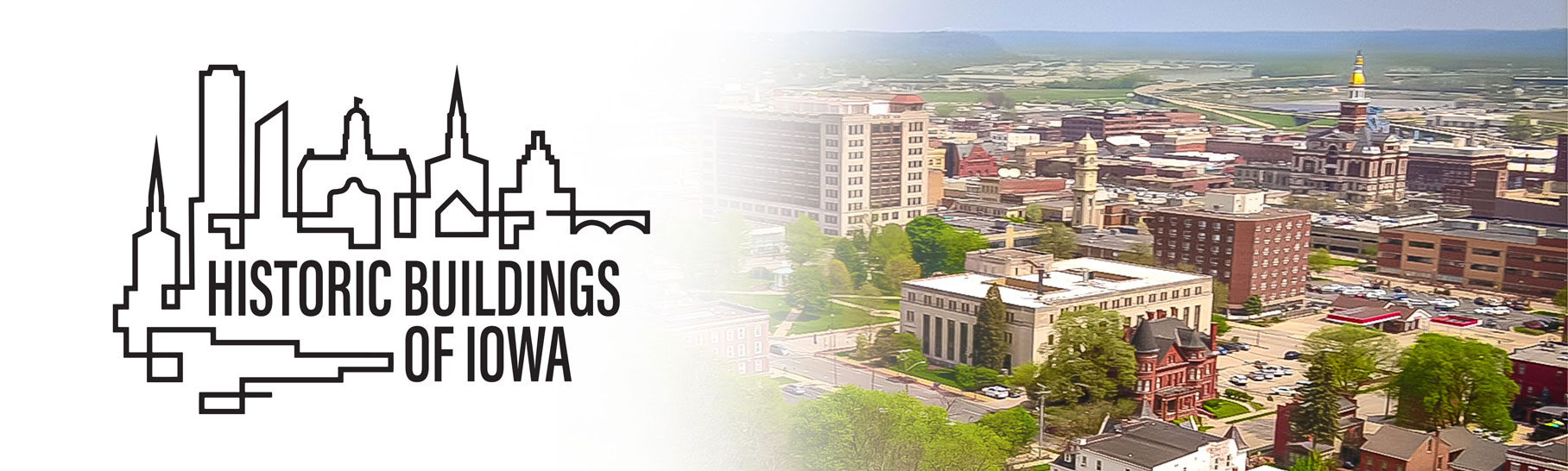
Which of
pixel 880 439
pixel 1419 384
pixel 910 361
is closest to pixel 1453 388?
pixel 1419 384

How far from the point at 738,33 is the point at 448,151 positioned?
1671mm

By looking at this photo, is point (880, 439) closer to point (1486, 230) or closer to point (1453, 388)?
point (1453, 388)

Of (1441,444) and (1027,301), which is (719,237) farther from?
(1441,444)

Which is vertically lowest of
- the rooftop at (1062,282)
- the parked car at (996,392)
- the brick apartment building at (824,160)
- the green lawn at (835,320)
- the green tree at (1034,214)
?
the parked car at (996,392)

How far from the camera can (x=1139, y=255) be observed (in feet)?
26.2

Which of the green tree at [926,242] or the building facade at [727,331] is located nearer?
the building facade at [727,331]

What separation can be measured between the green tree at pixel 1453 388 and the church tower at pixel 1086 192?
166 inches

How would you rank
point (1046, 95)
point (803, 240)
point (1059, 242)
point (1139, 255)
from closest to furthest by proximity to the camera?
point (803, 240) → point (1139, 255) → point (1059, 242) → point (1046, 95)

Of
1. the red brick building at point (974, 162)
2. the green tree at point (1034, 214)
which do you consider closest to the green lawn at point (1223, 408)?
the green tree at point (1034, 214)

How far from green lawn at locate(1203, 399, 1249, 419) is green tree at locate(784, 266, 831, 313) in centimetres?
175

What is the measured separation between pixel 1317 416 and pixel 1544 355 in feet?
3.83

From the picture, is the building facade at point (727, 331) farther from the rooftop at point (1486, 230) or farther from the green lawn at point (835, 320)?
→ the rooftop at point (1486, 230)

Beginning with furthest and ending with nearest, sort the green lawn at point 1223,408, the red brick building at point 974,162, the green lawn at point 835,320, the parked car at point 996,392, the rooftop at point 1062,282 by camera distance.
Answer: the red brick building at point 974,162, the green lawn at point 835,320, the rooftop at point 1062,282, the parked car at point 996,392, the green lawn at point 1223,408

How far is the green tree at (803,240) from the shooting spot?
732 centimetres
